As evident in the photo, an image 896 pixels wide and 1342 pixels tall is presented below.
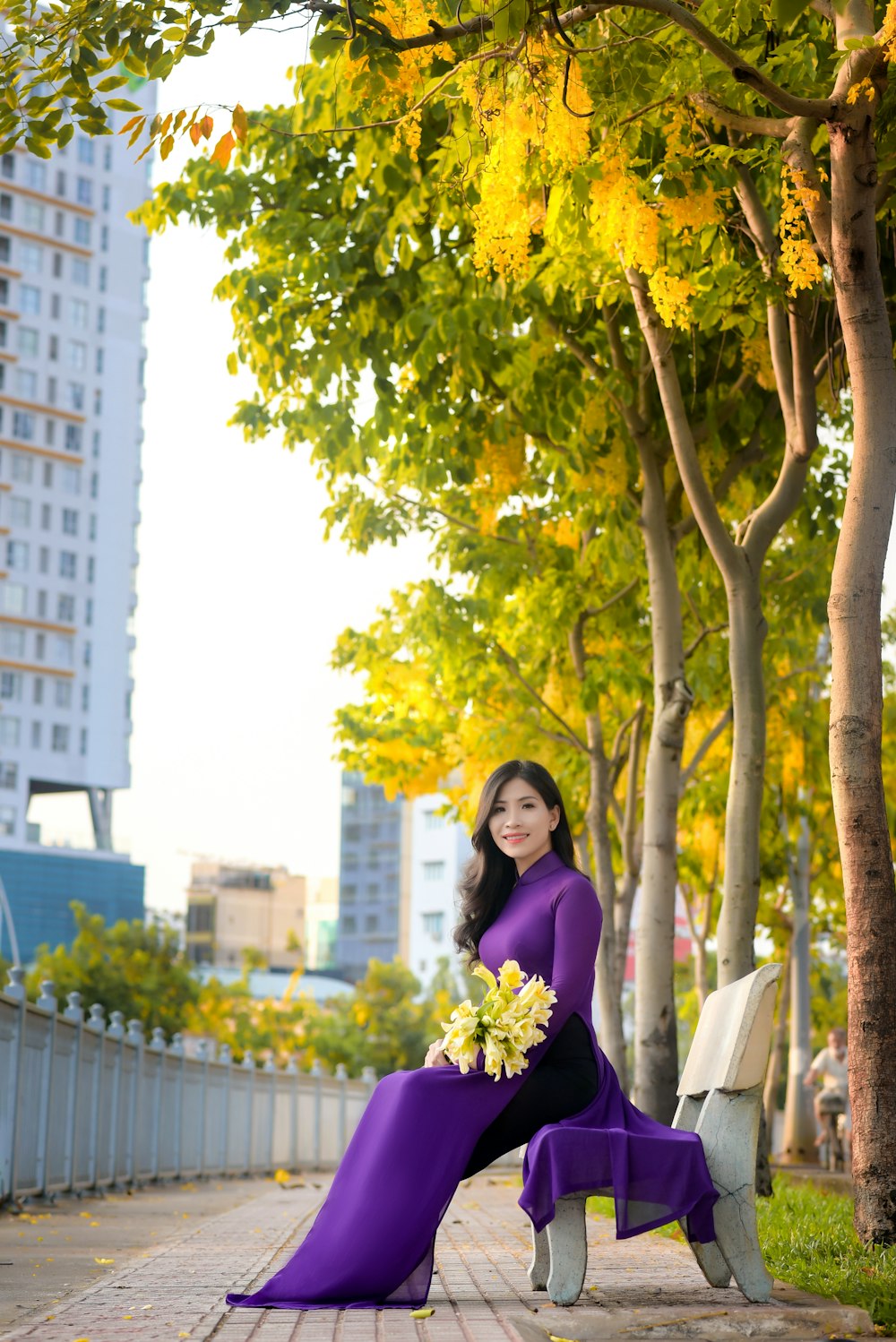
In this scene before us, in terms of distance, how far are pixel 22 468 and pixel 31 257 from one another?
1091 cm

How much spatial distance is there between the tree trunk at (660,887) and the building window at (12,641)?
7402cm

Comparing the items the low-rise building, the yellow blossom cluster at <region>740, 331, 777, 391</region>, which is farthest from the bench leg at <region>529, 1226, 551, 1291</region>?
the low-rise building

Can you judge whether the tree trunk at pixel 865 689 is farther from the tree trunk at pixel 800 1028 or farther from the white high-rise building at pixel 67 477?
the white high-rise building at pixel 67 477

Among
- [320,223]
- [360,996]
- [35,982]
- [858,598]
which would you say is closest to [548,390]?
[320,223]

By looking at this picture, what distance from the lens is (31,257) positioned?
84125 mm

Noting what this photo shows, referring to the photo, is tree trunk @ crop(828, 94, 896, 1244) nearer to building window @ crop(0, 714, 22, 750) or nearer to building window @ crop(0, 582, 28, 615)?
building window @ crop(0, 714, 22, 750)

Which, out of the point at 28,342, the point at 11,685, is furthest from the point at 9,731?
the point at 28,342

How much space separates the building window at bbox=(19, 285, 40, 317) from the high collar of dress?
82.2 metres

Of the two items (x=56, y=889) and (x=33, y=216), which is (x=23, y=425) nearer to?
(x=33, y=216)

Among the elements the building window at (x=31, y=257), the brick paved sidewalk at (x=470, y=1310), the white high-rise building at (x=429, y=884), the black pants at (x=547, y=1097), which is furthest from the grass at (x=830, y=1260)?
the white high-rise building at (x=429, y=884)

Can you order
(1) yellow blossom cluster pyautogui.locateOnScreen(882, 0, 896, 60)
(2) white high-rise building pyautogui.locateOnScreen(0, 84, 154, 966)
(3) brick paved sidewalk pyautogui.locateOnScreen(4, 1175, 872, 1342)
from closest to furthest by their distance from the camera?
(3) brick paved sidewalk pyautogui.locateOnScreen(4, 1175, 872, 1342) < (1) yellow blossom cluster pyautogui.locateOnScreen(882, 0, 896, 60) < (2) white high-rise building pyautogui.locateOnScreen(0, 84, 154, 966)

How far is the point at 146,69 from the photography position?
5.55 meters

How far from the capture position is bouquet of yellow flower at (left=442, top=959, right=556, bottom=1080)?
16.5 feet

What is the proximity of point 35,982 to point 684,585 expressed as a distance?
28.0 m
